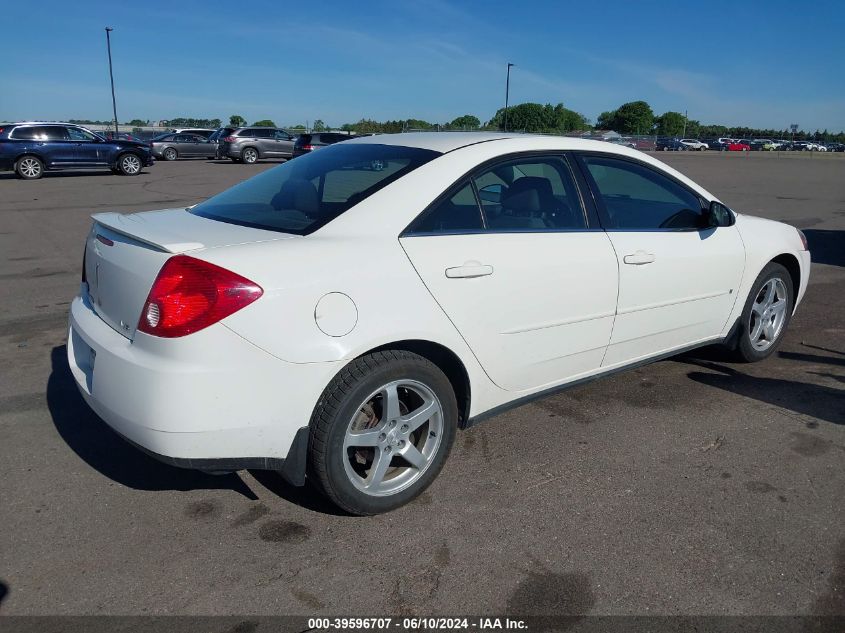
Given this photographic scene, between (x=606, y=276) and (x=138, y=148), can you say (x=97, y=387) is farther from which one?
(x=138, y=148)

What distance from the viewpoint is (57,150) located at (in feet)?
68.9

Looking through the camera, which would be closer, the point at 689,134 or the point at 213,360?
the point at 213,360

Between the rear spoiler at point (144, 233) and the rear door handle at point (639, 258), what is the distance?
2.23 metres

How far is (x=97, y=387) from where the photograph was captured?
281 centimetres

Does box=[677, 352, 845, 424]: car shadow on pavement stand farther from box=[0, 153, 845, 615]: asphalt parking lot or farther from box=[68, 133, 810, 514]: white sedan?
box=[68, 133, 810, 514]: white sedan

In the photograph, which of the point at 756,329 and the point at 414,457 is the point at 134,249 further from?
the point at 756,329

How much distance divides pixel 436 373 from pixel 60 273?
20.6 feet

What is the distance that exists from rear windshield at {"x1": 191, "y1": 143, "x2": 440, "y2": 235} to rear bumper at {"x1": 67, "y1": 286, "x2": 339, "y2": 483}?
65 centimetres

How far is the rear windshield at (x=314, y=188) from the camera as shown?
3082 millimetres

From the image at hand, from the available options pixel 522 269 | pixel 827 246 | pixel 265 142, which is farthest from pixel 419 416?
pixel 265 142

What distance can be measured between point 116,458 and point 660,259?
10.2 feet

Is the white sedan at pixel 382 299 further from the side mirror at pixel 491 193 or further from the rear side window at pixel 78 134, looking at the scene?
the rear side window at pixel 78 134

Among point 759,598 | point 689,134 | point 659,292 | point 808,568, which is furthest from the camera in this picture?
point 689,134

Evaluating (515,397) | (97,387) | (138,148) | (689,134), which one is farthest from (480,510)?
(689,134)
